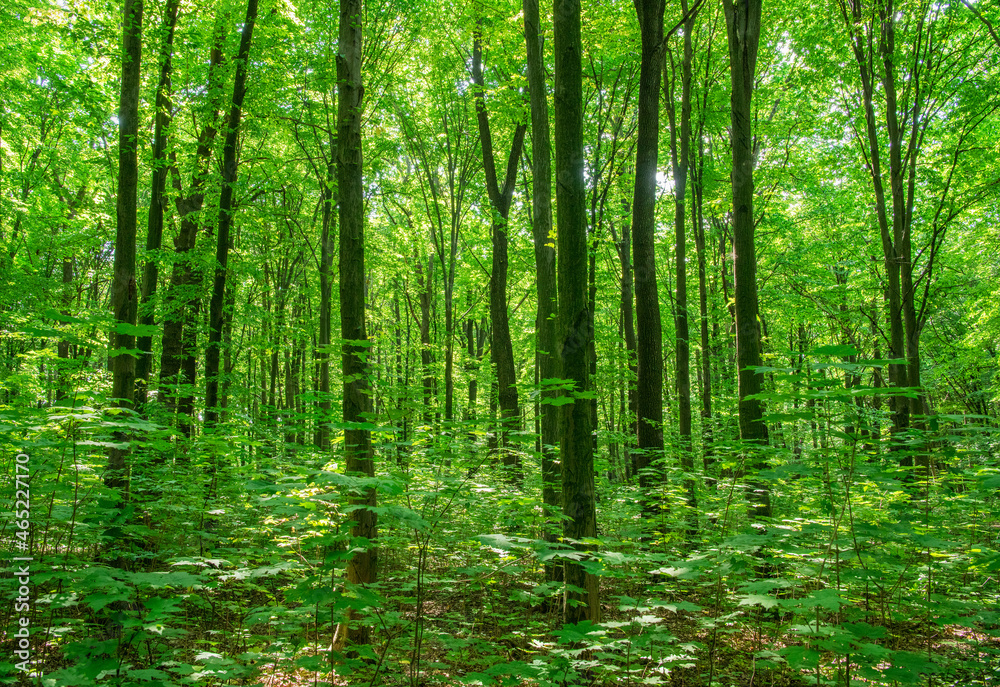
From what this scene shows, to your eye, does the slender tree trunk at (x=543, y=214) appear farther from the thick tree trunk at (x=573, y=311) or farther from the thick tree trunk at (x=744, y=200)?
the thick tree trunk at (x=744, y=200)

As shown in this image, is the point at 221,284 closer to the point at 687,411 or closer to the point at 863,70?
the point at 687,411

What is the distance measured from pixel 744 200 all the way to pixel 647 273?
1.69 metres

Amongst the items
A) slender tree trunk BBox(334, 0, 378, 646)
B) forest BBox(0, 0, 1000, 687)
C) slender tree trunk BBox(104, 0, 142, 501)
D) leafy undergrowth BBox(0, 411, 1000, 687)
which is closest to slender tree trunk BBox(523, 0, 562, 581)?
forest BBox(0, 0, 1000, 687)

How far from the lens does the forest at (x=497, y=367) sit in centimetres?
361

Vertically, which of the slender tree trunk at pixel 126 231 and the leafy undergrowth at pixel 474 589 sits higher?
the slender tree trunk at pixel 126 231

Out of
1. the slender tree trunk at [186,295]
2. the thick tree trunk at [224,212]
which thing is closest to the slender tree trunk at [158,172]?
the slender tree trunk at [186,295]

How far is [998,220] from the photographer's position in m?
15.4

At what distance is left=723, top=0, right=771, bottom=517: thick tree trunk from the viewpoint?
19.5 ft

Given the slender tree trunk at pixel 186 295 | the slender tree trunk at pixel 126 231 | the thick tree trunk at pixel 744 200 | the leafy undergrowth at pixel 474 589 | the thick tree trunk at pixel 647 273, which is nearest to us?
the leafy undergrowth at pixel 474 589

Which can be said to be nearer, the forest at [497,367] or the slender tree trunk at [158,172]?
the forest at [497,367]

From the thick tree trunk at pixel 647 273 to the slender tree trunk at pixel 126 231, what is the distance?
20.7ft

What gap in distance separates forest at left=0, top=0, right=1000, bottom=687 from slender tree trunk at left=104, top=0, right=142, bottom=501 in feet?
0.13

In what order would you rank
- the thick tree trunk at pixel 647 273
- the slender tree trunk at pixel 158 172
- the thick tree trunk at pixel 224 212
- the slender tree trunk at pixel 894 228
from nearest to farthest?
the thick tree trunk at pixel 647 273 < the slender tree trunk at pixel 158 172 < the thick tree trunk at pixel 224 212 < the slender tree trunk at pixel 894 228

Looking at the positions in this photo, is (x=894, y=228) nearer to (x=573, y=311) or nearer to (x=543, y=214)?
(x=543, y=214)
